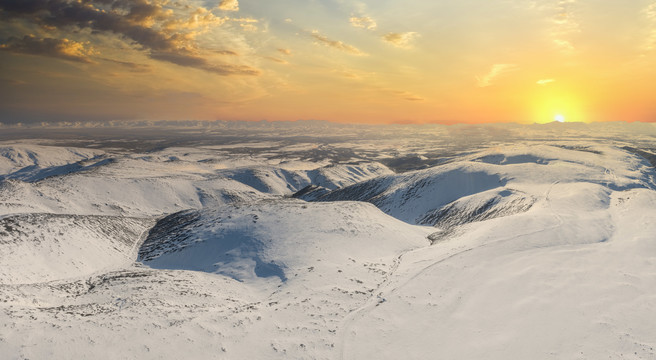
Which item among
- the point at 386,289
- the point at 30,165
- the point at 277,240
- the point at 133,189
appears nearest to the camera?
the point at 386,289

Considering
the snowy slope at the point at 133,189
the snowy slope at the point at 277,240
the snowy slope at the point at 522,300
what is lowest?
the snowy slope at the point at 133,189

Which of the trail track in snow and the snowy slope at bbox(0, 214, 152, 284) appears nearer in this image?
the trail track in snow

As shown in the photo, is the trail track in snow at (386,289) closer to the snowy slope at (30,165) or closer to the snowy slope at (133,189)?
the snowy slope at (133,189)

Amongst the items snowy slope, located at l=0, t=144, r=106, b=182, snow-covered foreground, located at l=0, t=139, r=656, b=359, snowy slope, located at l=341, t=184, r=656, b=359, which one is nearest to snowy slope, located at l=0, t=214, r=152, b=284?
snow-covered foreground, located at l=0, t=139, r=656, b=359

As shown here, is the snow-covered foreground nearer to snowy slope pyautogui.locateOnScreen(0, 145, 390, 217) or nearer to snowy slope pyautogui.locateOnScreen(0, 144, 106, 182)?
snowy slope pyautogui.locateOnScreen(0, 145, 390, 217)

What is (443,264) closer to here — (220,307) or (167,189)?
(220,307)

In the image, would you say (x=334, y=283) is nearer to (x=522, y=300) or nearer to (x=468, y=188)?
(x=522, y=300)

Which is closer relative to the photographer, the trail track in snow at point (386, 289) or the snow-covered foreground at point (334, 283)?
the snow-covered foreground at point (334, 283)

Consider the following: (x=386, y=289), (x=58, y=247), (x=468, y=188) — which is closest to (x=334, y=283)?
(x=386, y=289)

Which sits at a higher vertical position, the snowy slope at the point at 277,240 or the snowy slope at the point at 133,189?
the snowy slope at the point at 277,240

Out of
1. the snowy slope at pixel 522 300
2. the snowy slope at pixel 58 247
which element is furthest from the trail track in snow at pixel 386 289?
the snowy slope at pixel 58 247
